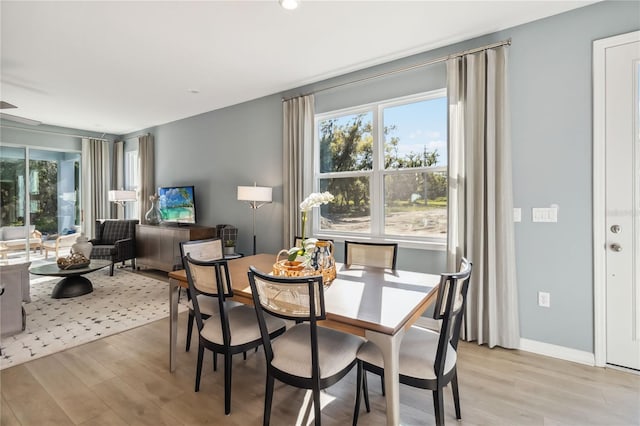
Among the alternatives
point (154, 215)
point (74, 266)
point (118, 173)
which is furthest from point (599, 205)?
point (118, 173)

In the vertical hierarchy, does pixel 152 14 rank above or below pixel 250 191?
above

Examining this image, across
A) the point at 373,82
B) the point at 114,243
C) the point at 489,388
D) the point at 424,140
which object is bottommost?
the point at 489,388

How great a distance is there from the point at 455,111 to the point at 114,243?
6.02 metres

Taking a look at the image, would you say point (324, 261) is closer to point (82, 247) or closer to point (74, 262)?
point (74, 262)

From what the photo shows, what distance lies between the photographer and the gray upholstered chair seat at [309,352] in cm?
155

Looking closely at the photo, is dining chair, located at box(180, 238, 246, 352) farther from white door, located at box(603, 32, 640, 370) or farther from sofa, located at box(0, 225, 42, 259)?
sofa, located at box(0, 225, 42, 259)

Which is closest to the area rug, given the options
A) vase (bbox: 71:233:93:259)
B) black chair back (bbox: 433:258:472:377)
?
vase (bbox: 71:233:93:259)

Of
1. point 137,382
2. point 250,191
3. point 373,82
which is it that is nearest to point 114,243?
point 250,191

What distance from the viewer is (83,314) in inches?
138

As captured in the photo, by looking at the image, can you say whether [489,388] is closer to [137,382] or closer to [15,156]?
[137,382]

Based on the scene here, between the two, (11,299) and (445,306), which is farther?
(11,299)

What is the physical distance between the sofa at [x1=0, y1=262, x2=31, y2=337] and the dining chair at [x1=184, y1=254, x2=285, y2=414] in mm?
2120

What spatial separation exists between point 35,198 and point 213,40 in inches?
223

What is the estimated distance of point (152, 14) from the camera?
247cm
